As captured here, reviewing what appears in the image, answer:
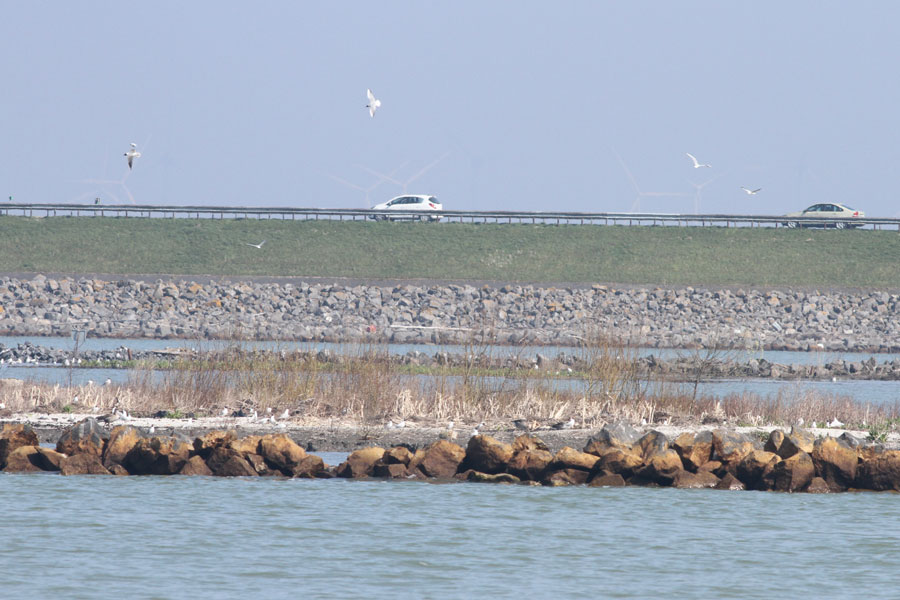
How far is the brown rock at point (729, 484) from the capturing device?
18.7 m

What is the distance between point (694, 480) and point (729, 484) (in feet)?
1.66

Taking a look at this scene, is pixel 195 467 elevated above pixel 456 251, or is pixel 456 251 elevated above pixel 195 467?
pixel 456 251

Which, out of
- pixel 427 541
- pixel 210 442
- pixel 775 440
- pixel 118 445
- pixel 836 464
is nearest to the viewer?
pixel 427 541

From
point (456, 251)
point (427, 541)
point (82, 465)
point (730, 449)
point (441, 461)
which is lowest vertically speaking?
point (427, 541)

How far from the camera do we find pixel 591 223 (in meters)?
72.4

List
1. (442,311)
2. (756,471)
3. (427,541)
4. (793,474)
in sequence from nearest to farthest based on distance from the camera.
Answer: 1. (427,541)
2. (793,474)
3. (756,471)
4. (442,311)

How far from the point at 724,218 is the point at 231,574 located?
5722 cm

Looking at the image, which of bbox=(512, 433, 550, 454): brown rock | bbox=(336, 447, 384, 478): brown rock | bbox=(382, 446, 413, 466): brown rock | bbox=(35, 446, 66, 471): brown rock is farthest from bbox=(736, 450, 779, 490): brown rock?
bbox=(35, 446, 66, 471): brown rock

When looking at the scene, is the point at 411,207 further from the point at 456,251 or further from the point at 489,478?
the point at 489,478

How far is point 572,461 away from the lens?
61.6ft

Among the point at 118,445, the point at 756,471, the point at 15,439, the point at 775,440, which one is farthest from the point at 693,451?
the point at 15,439

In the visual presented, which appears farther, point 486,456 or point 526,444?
point 526,444

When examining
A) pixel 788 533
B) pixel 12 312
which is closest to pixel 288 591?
pixel 788 533

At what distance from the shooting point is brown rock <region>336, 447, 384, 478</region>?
18.9 metres
